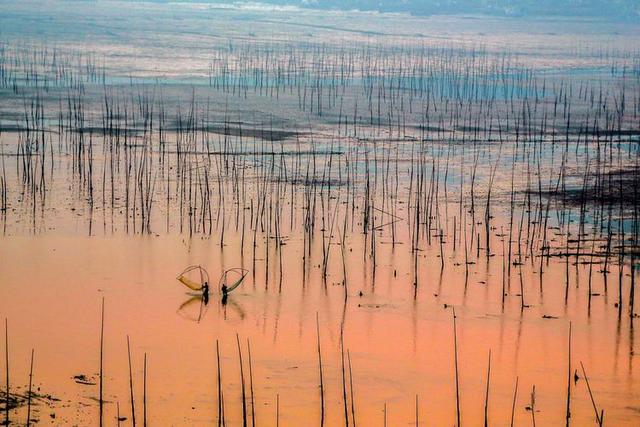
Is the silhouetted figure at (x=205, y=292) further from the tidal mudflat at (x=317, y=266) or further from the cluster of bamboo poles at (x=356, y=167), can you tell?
the cluster of bamboo poles at (x=356, y=167)

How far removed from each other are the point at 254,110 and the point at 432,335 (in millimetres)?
10994

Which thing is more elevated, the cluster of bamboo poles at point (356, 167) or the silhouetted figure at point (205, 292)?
the cluster of bamboo poles at point (356, 167)

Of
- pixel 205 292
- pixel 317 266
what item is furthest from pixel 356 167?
pixel 205 292

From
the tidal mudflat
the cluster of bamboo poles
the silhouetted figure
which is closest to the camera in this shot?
the tidal mudflat

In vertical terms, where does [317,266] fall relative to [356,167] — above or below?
below

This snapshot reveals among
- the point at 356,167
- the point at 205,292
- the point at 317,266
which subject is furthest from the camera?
the point at 356,167

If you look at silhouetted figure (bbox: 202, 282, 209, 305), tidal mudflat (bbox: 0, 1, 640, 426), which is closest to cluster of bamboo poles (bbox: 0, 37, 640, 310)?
tidal mudflat (bbox: 0, 1, 640, 426)

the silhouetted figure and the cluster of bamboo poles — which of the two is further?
the cluster of bamboo poles

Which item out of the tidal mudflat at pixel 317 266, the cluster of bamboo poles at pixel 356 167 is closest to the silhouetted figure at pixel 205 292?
the tidal mudflat at pixel 317 266

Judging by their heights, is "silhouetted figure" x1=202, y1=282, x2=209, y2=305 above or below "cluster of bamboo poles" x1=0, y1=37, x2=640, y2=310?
below

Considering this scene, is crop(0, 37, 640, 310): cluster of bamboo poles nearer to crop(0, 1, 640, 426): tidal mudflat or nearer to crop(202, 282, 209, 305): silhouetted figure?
crop(0, 1, 640, 426): tidal mudflat

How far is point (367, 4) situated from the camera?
55562 millimetres

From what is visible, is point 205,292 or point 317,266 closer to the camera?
point 205,292

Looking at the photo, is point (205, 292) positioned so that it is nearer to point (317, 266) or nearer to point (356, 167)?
point (317, 266)
